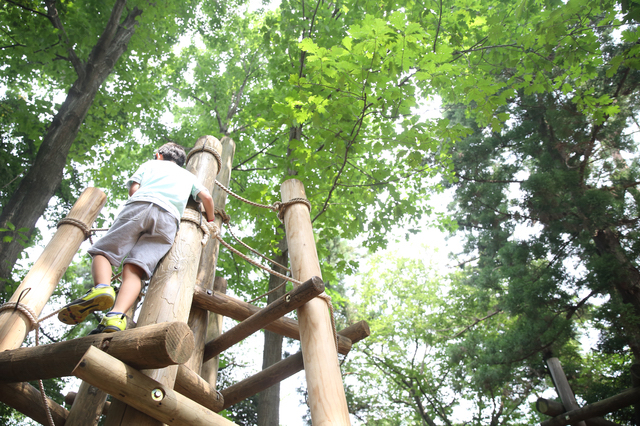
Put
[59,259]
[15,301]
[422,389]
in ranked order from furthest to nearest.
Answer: [422,389] < [59,259] < [15,301]

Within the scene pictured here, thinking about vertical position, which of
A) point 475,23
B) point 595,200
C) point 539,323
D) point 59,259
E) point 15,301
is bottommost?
point 15,301

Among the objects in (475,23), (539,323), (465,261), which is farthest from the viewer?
(465,261)

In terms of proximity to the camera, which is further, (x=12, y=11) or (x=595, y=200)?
(x=595, y=200)

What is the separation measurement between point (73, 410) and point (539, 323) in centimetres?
735

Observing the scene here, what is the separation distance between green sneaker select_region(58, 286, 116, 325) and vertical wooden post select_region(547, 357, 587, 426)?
683cm

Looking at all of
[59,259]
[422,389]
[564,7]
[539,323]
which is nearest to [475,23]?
[564,7]

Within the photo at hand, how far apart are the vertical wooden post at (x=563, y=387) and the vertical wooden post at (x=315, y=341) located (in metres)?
5.50

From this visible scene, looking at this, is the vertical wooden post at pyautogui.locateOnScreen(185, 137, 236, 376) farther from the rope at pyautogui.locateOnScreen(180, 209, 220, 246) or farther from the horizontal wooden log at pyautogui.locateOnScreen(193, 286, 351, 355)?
the rope at pyautogui.locateOnScreen(180, 209, 220, 246)

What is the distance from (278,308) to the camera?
2.51m

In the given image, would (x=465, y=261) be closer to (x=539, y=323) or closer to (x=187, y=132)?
(x=539, y=323)

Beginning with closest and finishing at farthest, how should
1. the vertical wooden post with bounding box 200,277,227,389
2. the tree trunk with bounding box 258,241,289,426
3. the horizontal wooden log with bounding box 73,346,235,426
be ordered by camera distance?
the horizontal wooden log with bounding box 73,346,235,426
the vertical wooden post with bounding box 200,277,227,389
the tree trunk with bounding box 258,241,289,426

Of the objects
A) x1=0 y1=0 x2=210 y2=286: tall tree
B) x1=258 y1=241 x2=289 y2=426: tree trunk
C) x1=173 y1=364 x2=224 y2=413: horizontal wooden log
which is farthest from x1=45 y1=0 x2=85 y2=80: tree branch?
x1=173 y1=364 x2=224 y2=413: horizontal wooden log

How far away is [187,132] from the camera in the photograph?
9195 mm

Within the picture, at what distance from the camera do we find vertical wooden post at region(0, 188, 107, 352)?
2.29m
